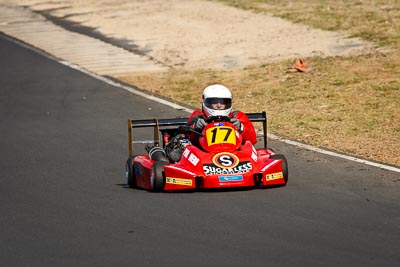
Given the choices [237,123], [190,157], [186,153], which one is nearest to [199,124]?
[237,123]

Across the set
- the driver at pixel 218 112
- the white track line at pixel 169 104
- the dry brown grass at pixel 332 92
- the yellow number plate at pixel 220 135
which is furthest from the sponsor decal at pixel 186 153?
the dry brown grass at pixel 332 92

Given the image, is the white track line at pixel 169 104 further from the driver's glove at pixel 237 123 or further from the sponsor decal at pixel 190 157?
the sponsor decal at pixel 190 157

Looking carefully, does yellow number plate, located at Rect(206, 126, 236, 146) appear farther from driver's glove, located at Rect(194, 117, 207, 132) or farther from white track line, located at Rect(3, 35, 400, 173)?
white track line, located at Rect(3, 35, 400, 173)

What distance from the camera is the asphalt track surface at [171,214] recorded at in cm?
1058

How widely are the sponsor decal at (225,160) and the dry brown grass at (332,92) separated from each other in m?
3.00

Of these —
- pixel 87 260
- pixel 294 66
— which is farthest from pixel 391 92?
pixel 87 260

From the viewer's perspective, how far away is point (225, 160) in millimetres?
13812

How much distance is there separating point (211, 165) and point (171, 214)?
1.34 m

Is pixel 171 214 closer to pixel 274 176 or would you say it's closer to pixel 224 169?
pixel 224 169

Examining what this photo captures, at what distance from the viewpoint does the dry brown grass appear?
1822cm

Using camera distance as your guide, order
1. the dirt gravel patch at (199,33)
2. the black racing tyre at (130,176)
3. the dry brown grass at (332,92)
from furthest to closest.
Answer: the dirt gravel patch at (199,33) < the dry brown grass at (332,92) < the black racing tyre at (130,176)

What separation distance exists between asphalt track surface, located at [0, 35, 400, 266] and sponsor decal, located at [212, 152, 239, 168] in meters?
0.32

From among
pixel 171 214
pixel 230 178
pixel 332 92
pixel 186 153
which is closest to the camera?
pixel 171 214

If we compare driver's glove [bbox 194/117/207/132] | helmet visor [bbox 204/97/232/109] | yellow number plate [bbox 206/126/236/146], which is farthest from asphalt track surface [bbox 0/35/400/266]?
helmet visor [bbox 204/97/232/109]
